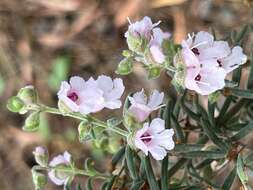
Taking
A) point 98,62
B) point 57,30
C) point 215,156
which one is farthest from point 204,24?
point 215,156

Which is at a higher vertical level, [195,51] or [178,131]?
[195,51]

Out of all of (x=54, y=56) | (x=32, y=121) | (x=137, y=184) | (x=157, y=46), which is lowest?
(x=137, y=184)

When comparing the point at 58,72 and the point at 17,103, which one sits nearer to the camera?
the point at 17,103

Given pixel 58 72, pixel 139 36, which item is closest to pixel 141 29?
pixel 139 36

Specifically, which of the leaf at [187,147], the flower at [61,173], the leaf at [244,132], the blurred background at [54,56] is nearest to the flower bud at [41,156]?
the flower at [61,173]

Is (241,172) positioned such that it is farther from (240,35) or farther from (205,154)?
(240,35)

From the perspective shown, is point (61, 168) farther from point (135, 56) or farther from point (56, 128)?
point (56, 128)

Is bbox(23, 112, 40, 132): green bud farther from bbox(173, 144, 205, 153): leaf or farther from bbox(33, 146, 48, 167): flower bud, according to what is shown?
bbox(173, 144, 205, 153): leaf
